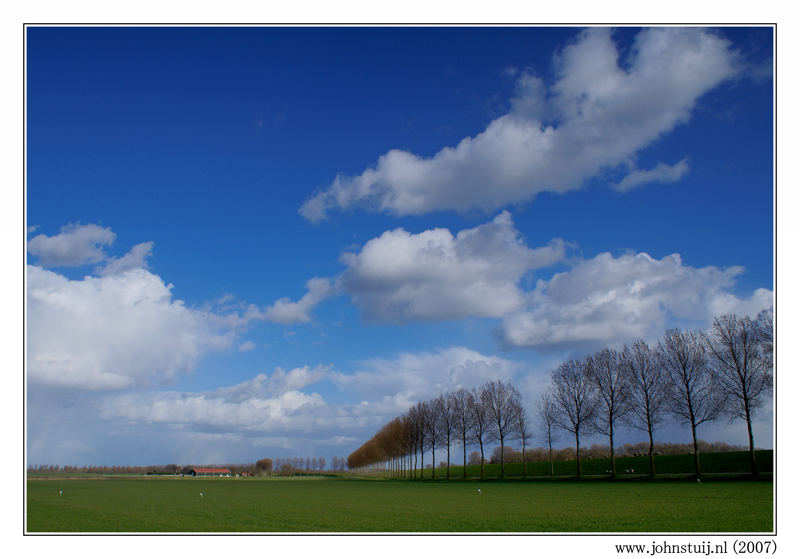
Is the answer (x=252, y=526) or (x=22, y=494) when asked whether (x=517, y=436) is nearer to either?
(x=252, y=526)

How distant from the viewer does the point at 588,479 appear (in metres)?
74.4

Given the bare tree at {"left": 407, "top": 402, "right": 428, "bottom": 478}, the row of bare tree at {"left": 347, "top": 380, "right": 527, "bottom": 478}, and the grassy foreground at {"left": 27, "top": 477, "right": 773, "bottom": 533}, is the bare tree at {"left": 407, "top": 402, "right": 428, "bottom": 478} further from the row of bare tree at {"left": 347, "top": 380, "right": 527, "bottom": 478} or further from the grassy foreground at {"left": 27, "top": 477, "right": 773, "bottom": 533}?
the grassy foreground at {"left": 27, "top": 477, "right": 773, "bottom": 533}

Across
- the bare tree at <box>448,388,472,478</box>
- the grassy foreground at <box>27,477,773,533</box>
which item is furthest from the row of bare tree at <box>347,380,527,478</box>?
the grassy foreground at <box>27,477,773,533</box>

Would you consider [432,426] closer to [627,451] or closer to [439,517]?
[627,451]

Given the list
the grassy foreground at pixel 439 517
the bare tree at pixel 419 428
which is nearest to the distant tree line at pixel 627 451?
the bare tree at pixel 419 428

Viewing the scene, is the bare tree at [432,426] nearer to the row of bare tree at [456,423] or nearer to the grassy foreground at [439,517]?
the row of bare tree at [456,423]

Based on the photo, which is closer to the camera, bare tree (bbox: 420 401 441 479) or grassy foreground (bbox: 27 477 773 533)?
grassy foreground (bbox: 27 477 773 533)

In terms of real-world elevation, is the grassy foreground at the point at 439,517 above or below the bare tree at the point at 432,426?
above

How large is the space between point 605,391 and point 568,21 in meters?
66.9

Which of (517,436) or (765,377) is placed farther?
(517,436)

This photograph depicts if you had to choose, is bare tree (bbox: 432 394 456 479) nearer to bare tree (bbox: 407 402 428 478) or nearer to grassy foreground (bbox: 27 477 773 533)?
bare tree (bbox: 407 402 428 478)

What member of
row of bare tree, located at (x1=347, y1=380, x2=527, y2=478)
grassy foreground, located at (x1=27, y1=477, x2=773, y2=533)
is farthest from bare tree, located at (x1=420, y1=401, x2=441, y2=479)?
grassy foreground, located at (x1=27, y1=477, x2=773, y2=533)

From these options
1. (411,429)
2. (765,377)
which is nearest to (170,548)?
(765,377)

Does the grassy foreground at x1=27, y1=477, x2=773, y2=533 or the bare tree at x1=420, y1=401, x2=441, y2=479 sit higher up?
the grassy foreground at x1=27, y1=477, x2=773, y2=533
